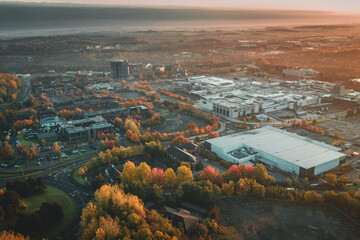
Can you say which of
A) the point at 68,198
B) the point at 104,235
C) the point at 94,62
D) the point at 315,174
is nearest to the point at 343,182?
the point at 315,174

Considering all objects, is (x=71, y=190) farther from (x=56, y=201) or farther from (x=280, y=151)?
(x=280, y=151)

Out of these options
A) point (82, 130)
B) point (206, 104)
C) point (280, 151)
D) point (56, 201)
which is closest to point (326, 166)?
point (280, 151)

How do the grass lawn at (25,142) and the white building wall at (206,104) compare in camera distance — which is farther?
the white building wall at (206,104)

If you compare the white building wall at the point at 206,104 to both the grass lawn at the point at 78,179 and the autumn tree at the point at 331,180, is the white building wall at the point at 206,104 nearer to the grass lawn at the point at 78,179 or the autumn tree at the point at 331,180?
the autumn tree at the point at 331,180

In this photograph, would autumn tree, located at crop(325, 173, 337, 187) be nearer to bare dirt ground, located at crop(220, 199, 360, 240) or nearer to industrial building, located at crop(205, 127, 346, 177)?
industrial building, located at crop(205, 127, 346, 177)

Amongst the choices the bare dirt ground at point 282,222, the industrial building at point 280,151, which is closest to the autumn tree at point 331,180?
the industrial building at point 280,151

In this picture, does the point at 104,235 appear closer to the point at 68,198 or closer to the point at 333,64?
the point at 68,198
